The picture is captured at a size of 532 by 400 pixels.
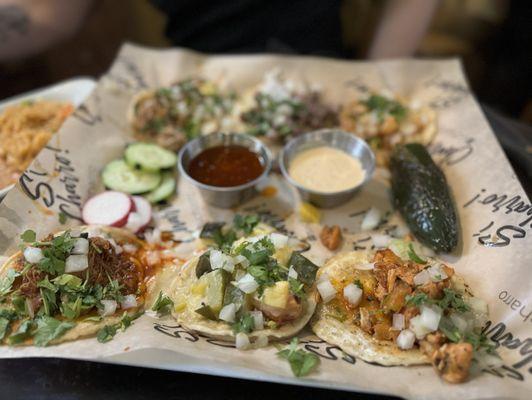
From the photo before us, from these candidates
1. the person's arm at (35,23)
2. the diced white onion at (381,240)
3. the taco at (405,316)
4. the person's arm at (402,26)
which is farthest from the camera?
the person's arm at (402,26)

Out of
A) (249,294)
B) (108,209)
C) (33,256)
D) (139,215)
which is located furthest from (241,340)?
(108,209)

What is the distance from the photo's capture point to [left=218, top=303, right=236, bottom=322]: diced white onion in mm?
2447

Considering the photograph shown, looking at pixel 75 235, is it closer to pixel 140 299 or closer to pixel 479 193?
pixel 140 299

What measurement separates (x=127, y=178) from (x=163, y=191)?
0.30m

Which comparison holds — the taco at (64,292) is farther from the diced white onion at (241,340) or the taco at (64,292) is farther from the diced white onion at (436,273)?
the diced white onion at (436,273)

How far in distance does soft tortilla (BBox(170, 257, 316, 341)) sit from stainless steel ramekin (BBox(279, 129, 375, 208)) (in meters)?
0.92

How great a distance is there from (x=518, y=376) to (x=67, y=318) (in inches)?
91.7

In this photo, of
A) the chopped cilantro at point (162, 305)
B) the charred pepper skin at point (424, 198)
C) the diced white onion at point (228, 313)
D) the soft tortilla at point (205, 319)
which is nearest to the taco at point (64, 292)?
the chopped cilantro at point (162, 305)

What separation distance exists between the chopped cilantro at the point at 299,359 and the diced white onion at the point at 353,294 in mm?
391

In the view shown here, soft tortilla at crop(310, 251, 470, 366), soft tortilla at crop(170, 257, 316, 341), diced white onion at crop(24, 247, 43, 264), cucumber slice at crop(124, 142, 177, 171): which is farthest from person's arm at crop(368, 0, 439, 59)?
diced white onion at crop(24, 247, 43, 264)

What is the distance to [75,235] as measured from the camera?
272 centimetres

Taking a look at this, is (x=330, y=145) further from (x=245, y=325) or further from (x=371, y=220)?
(x=245, y=325)

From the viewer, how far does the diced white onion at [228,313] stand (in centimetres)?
245

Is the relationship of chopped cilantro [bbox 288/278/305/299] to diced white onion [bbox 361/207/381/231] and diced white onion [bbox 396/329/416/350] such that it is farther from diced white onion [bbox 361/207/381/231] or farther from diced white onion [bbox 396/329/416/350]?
diced white onion [bbox 361/207/381/231]
